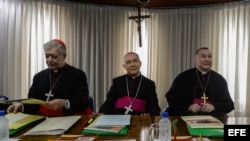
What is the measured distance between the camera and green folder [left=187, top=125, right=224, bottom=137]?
5.10 feet

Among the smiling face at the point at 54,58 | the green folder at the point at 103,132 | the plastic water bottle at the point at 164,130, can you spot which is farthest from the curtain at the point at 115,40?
the plastic water bottle at the point at 164,130

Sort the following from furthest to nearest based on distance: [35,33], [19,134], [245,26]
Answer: [245,26]
[35,33]
[19,134]

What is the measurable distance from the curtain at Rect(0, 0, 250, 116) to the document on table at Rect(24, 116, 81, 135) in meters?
2.59

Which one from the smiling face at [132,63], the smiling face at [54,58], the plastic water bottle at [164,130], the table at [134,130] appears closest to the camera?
the plastic water bottle at [164,130]

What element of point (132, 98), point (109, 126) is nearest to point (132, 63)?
point (132, 98)

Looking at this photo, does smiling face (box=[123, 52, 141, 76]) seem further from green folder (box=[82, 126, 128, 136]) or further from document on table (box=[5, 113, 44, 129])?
green folder (box=[82, 126, 128, 136])

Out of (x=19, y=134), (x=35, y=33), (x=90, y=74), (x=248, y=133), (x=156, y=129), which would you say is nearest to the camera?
(x=248, y=133)

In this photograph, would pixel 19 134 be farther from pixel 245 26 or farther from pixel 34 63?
pixel 245 26

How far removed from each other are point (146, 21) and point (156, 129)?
13.3ft

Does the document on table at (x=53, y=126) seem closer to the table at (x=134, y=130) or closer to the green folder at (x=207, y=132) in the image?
the table at (x=134, y=130)

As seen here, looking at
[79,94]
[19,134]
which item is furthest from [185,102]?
[19,134]

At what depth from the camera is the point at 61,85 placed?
281 cm

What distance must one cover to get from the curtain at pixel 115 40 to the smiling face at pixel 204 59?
79.9 inches

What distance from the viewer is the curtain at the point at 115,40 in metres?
4.26
